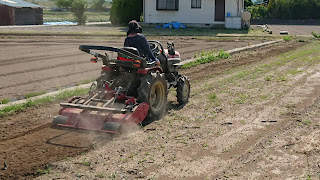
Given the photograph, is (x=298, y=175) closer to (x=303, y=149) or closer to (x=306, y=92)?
(x=303, y=149)

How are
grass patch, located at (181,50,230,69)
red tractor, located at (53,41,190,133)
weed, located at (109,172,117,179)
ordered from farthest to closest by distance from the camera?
grass patch, located at (181,50,230,69)
red tractor, located at (53,41,190,133)
weed, located at (109,172,117,179)

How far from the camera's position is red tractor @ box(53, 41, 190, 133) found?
8.11 meters

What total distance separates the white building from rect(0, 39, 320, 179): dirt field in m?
27.1

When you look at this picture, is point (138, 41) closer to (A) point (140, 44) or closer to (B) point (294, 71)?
(A) point (140, 44)

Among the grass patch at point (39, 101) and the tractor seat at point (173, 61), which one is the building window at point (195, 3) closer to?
A: the grass patch at point (39, 101)

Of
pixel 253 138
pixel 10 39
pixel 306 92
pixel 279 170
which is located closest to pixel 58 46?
pixel 10 39

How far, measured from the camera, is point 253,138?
7.54 m

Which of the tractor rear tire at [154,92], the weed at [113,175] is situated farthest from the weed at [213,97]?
the weed at [113,175]

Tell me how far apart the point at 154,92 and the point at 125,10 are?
3329cm

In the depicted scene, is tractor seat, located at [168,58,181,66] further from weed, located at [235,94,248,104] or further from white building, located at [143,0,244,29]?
white building, located at [143,0,244,29]

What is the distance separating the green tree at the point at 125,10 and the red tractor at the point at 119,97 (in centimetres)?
3238

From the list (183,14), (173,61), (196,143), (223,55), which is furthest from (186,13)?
(196,143)

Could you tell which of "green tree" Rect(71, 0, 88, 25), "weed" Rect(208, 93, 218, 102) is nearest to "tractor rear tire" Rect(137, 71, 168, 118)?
"weed" Rect(208, 93, 218, 102)

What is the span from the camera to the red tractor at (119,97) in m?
8.11
